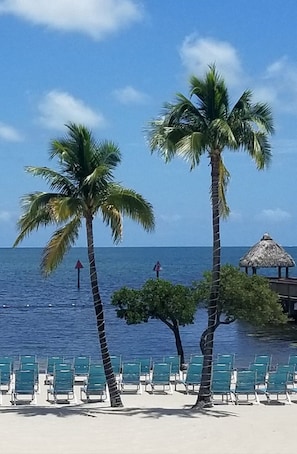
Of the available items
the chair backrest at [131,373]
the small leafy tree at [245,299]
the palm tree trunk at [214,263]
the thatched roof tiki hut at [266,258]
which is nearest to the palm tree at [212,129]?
the palm tree trunk at [214,263]

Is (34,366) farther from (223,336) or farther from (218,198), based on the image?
(223,336)

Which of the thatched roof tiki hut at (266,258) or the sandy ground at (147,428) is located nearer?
the sandy ground at (147,428)

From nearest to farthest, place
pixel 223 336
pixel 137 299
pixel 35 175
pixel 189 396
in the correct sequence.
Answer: pixel 35 175
pixel 189 396
pixel 137 299
pixel 223 336

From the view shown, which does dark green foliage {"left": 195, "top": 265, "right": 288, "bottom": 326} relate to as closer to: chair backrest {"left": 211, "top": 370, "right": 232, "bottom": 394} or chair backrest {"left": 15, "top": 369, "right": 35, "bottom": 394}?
chair backrest {"left": 211, "top": 370, "right": 232, "bottom": 394}

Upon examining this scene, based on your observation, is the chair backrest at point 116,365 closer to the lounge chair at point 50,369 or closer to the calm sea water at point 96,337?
the lounge chair at point 50,369

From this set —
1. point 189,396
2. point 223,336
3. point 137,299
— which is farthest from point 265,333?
point 189,396

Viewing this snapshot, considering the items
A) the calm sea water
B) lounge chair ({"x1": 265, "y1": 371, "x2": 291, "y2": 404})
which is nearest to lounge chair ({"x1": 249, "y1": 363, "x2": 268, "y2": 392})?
lounge chair ({"x1": 265, "y1": 371, "x2": 291, "y2": 404})

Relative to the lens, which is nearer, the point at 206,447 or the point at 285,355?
the point at 206,447

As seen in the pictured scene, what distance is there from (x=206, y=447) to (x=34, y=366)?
30.8 ft

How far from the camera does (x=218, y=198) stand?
57.7 feet

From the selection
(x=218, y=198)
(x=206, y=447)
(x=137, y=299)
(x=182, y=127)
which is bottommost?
(x=206, y=447)

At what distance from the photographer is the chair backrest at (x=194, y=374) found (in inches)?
786

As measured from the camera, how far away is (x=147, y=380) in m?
21.5

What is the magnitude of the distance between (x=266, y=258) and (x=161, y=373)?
34762 mm
